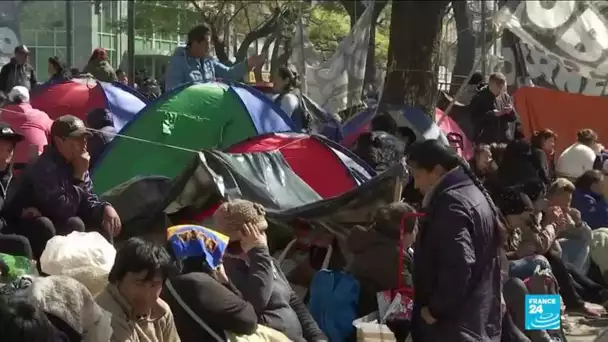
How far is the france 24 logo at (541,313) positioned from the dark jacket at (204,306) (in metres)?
2.27

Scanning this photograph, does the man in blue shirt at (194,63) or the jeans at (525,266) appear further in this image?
the man in blue shirt at (194,63)

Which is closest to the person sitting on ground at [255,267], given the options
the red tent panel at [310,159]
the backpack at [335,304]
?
the backpack at [335,304]

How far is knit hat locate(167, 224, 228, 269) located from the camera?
194 inches

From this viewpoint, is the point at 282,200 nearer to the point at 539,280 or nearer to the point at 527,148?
the point at 539,280

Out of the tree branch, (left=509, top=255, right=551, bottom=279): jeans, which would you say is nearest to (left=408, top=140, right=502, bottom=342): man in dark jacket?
→ (left=509, top=255, right=551, bottom=279): jeans

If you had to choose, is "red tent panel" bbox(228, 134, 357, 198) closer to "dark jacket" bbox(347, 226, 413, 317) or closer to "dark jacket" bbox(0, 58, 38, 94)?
"dark jacket" bbox(347, 226, 413, 317)

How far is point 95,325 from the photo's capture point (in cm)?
401

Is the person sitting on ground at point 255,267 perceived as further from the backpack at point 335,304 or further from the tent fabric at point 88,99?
the tent fabric at point 88,99

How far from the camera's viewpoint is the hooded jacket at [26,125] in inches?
400

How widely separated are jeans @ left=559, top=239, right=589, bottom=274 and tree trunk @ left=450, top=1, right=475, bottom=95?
1484 cm

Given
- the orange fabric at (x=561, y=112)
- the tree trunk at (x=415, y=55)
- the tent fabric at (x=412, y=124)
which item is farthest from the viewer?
the orange fabric at (x=561, y=112)

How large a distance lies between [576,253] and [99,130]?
441 centimetres

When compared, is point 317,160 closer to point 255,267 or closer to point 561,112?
point 255,267

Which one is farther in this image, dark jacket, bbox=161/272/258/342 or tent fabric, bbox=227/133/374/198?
tent fabric, bbox=227/133/374/198
